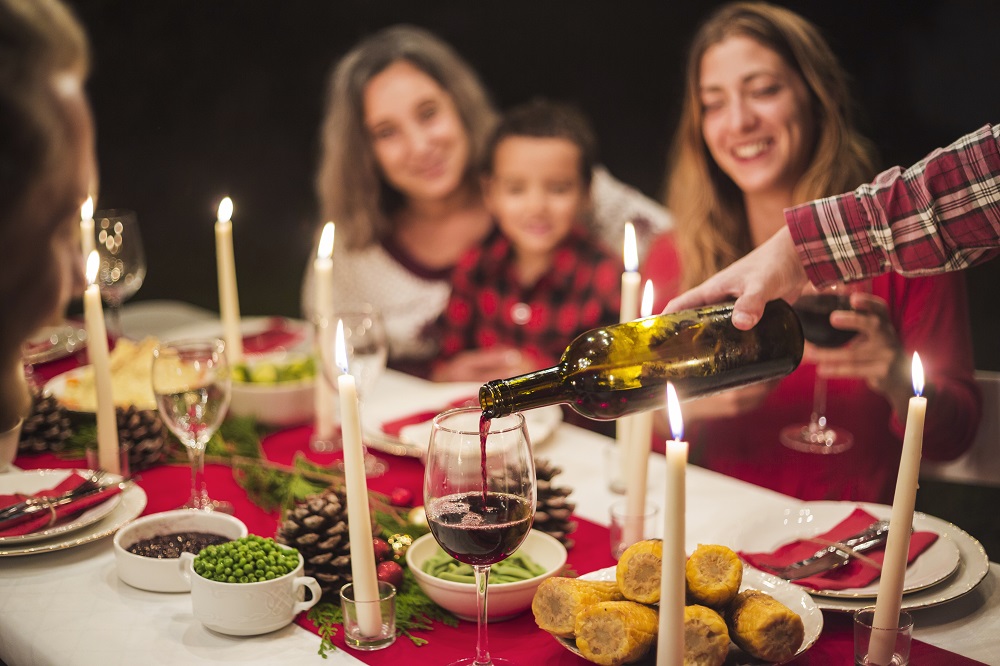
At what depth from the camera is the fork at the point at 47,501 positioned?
1.36m

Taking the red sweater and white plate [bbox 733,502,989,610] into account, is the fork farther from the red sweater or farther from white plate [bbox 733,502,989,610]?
the red sweater

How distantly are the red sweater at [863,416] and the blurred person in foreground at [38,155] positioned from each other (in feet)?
4.72

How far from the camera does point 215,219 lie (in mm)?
4379

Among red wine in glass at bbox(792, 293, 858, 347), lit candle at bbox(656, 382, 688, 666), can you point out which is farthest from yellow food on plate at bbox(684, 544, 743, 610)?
red wine in glass at bbox(792, 293, 858, 347)

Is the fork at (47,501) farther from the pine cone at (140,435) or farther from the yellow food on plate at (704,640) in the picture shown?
the yellow food on plate at (704,640)

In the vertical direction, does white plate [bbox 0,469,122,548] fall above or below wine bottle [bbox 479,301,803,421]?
below

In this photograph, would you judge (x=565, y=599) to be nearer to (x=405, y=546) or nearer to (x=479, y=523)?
(x=479, y=523)

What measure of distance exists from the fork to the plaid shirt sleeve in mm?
1054

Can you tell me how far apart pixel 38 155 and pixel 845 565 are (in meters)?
1.00

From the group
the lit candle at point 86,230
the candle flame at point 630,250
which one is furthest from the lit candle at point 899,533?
the lit candle at point 86,230

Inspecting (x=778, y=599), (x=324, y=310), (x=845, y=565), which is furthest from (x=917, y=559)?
(x=324, y=310)

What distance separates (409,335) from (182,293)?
1.68 metres

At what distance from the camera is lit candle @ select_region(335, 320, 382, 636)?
1.09m

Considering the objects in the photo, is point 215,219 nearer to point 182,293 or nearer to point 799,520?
point 182,293
